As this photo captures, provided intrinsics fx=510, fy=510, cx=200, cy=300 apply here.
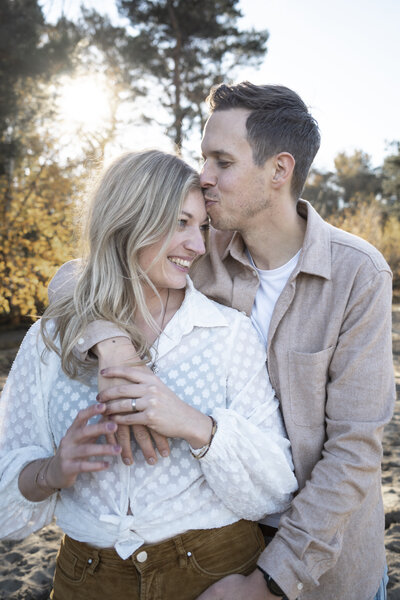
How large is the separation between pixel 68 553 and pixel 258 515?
670mm

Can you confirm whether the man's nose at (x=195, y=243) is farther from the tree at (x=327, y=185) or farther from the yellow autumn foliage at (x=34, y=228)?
the tree at (x=327, y=185)

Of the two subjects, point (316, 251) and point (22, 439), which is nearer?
point (22, 439)

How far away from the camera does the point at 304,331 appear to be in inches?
75.9

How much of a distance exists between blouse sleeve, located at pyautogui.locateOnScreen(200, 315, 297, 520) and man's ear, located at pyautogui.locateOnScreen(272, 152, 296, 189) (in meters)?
0.71

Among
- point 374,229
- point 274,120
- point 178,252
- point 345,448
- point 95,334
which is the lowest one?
point 345,448

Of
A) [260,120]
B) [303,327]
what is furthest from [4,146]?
[303,327]

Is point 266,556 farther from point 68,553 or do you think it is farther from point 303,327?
point 303,327

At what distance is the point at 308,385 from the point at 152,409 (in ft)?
2.05

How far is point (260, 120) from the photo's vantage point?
2.26 metres

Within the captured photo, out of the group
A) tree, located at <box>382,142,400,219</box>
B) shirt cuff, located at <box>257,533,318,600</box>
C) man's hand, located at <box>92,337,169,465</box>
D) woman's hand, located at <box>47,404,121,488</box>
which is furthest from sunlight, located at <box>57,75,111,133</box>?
tree, located at <box>382,142,400,219</box>

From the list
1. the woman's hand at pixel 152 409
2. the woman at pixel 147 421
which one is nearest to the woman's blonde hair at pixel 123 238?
the woman at pixel 147 421

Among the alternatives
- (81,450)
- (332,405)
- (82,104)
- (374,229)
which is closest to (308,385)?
(332,405)

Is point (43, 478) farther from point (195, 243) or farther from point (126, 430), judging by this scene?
point (195, 243)

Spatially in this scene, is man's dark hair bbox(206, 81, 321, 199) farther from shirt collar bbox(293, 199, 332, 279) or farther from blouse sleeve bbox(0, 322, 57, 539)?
blouse sleeve bbox(0, 322, 57, 539)
